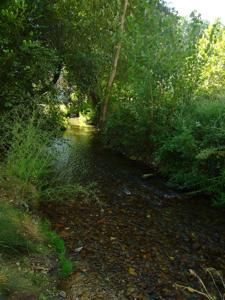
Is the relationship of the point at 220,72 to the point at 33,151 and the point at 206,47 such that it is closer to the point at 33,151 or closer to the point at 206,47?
the point at 206,47

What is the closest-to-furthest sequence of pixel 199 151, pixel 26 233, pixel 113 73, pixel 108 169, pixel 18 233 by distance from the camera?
pixel 18 233
pixel 26 233
pixel 199 151
pixel 108 169
pixel 113 73

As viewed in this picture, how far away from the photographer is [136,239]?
6.75m

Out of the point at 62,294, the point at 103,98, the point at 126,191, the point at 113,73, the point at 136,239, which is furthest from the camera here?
the point at 103,98

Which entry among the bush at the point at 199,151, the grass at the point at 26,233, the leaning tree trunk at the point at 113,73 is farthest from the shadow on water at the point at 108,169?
the leaning tree trunk at the point at 113,73

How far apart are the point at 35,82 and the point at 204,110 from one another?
18.6 ft

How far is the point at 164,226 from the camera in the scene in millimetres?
7633

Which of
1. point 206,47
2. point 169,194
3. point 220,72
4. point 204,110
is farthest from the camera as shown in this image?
point 220,72

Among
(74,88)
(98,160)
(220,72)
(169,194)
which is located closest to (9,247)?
(169,194)

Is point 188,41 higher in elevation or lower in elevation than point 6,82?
higher

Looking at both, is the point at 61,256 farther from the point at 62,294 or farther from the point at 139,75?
the point at 139,75

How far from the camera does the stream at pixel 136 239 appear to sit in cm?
511

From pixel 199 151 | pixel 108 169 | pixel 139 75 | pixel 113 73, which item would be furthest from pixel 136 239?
pixel 113 73

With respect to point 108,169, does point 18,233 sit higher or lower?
higher

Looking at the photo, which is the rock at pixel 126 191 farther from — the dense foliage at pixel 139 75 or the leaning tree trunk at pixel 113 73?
the leaning tree trunk at pixel 113 73
